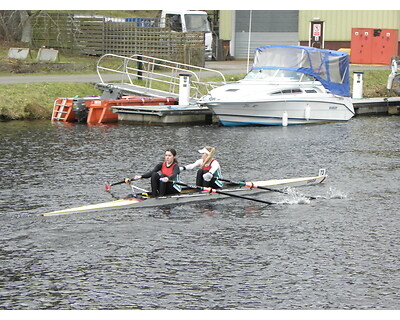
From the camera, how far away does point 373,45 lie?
52.7 meters

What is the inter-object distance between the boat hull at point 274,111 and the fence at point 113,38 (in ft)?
41.7

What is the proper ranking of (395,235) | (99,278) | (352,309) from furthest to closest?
1. (395,235)
2. (99,278)
3. (352,309)

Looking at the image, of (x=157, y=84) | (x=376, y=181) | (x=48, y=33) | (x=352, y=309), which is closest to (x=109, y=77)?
(x=157, y=84)

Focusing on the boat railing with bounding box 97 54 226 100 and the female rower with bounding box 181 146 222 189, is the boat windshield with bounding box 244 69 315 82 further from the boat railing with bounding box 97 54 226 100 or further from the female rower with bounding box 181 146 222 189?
the female rower with bounding box 181 146 222 189

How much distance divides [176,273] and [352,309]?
3.41 meters

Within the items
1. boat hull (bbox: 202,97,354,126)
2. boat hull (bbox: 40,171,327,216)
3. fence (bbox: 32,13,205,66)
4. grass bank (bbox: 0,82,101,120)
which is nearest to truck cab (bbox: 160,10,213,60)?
fence (bbox: 32,13,205,66)

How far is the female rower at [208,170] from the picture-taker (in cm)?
2027

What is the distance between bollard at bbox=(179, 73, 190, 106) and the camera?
35.5 m

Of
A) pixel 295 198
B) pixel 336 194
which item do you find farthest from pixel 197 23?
pixel 295 198

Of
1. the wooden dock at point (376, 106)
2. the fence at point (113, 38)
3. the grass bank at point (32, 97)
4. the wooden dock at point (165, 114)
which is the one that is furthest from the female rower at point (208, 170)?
the fence at point (113, 38)

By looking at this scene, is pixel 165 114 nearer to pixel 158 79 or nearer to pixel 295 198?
pixel 158 79

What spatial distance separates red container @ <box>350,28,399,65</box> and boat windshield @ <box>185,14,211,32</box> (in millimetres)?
9802

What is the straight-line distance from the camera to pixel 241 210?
19.9 meters

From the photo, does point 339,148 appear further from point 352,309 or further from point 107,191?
point 352,309
